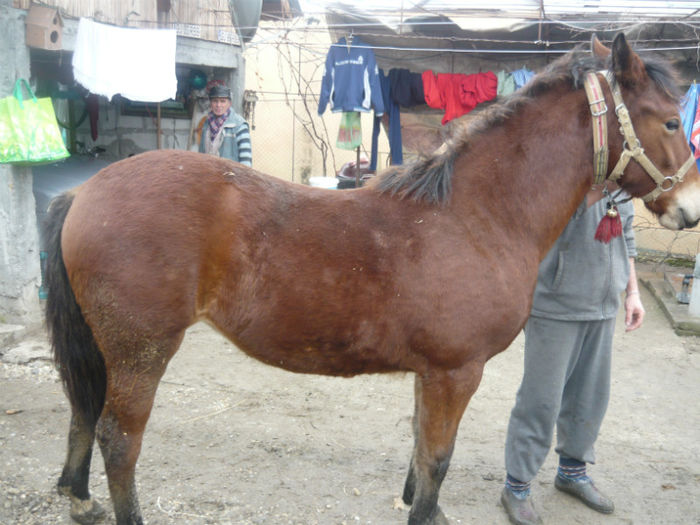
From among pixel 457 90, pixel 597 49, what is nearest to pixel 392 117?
pixel 457 90

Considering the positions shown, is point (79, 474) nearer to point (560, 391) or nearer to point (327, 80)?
point (560, 391)

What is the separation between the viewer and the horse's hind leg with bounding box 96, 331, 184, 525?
93.4 inches

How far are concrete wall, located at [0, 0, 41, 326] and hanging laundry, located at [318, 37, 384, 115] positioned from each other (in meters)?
3.40

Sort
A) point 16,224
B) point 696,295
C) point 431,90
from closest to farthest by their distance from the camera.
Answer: point 16,224, point 696,295, point 431,90

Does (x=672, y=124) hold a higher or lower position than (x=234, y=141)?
higher

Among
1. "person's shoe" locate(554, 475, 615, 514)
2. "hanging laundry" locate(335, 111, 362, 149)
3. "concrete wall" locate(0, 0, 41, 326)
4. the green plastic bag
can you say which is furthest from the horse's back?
"hanging laundry" locate(335, 111, 362, 149)

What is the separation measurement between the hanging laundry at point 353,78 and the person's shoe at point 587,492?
5043 mm

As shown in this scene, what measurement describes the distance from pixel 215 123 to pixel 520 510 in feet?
16.4

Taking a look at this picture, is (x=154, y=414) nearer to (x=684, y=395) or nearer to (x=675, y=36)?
(x=684, y=395)

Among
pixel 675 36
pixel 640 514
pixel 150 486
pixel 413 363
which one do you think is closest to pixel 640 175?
pixel 413 363

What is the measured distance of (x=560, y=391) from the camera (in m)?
2.87

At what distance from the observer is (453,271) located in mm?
2396

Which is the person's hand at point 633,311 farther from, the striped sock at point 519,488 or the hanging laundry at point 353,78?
the hanging laundry at point 353,78

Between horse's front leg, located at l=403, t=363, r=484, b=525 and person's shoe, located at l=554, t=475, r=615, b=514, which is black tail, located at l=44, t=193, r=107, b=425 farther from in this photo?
person's shoe, located at l=554, t=475, r=615, b=514
